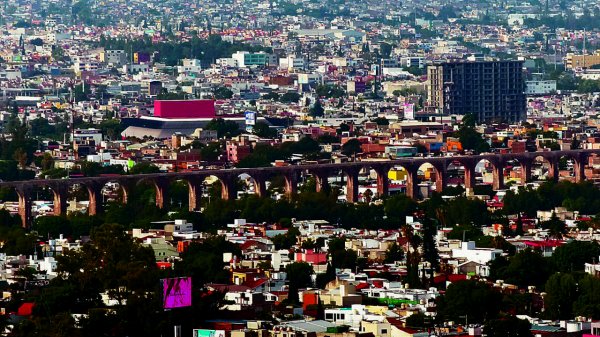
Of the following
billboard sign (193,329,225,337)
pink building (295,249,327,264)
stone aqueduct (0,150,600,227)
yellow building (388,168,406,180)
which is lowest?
yellow building (388,168,406,180)

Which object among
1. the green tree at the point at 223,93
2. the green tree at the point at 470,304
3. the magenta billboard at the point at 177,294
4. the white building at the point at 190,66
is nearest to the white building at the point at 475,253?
the green tree at the point at 470,304

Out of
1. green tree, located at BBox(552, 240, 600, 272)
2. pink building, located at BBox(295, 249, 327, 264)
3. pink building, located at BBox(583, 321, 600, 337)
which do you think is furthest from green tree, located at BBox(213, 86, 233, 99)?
pink building, located at BBox(583, 321, 600, 337)

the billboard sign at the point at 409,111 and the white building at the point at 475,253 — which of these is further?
the billboard sign at the point at 409,111

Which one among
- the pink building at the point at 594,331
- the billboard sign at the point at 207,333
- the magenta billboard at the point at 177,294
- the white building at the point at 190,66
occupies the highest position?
the magenta billboard at the point at 177,294

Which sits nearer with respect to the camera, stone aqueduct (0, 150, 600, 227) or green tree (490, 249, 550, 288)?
green tree (490, 249, 550, 288)

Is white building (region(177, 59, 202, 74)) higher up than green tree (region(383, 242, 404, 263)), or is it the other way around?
green tree (region(383, 242, 404, 263))

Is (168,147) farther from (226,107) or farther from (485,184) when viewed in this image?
(226,107)

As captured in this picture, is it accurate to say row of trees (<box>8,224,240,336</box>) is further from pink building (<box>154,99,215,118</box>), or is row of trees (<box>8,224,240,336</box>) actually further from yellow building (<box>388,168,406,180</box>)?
pink building (<box>154,99,215,118</box>)

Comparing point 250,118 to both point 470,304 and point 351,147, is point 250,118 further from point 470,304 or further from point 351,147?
point 470,304

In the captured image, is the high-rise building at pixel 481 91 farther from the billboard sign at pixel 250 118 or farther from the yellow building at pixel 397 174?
the yellow building at pixel 397 174
